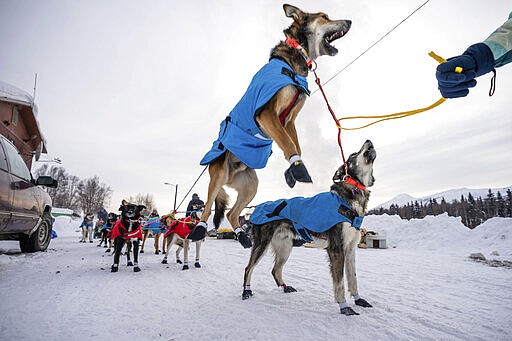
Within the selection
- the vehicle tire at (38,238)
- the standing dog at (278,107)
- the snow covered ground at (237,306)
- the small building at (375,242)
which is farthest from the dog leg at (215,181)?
the small building at (375,242)

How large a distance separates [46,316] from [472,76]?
4.38m

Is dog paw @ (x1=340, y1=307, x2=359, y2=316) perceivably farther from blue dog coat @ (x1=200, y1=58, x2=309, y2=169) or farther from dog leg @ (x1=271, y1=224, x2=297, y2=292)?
blue dog coat @ (x1=200, y1=58, x2=309, y2=169)

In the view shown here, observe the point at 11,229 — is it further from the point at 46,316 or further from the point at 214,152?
the point at 214,152

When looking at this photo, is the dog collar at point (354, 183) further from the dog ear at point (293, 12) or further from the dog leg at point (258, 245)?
the dog ear at point (293, 12)

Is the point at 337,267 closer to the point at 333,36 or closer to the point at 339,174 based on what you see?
the point at 339,174

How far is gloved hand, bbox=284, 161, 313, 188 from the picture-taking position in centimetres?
168

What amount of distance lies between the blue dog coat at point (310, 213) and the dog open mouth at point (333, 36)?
2.49 meters

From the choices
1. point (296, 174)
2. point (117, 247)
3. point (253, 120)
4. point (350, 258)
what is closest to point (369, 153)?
point (350, 258)

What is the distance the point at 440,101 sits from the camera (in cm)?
192

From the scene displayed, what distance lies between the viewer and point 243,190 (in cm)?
330

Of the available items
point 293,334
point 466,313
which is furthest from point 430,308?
point 293,334

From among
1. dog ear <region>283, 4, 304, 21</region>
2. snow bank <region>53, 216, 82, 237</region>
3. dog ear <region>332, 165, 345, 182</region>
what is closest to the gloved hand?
dog ear <region>283, 4, 304, 21</region>

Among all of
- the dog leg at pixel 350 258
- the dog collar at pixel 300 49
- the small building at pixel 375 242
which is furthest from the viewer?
the small building at pixel 375 242

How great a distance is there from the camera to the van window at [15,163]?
4.80m
